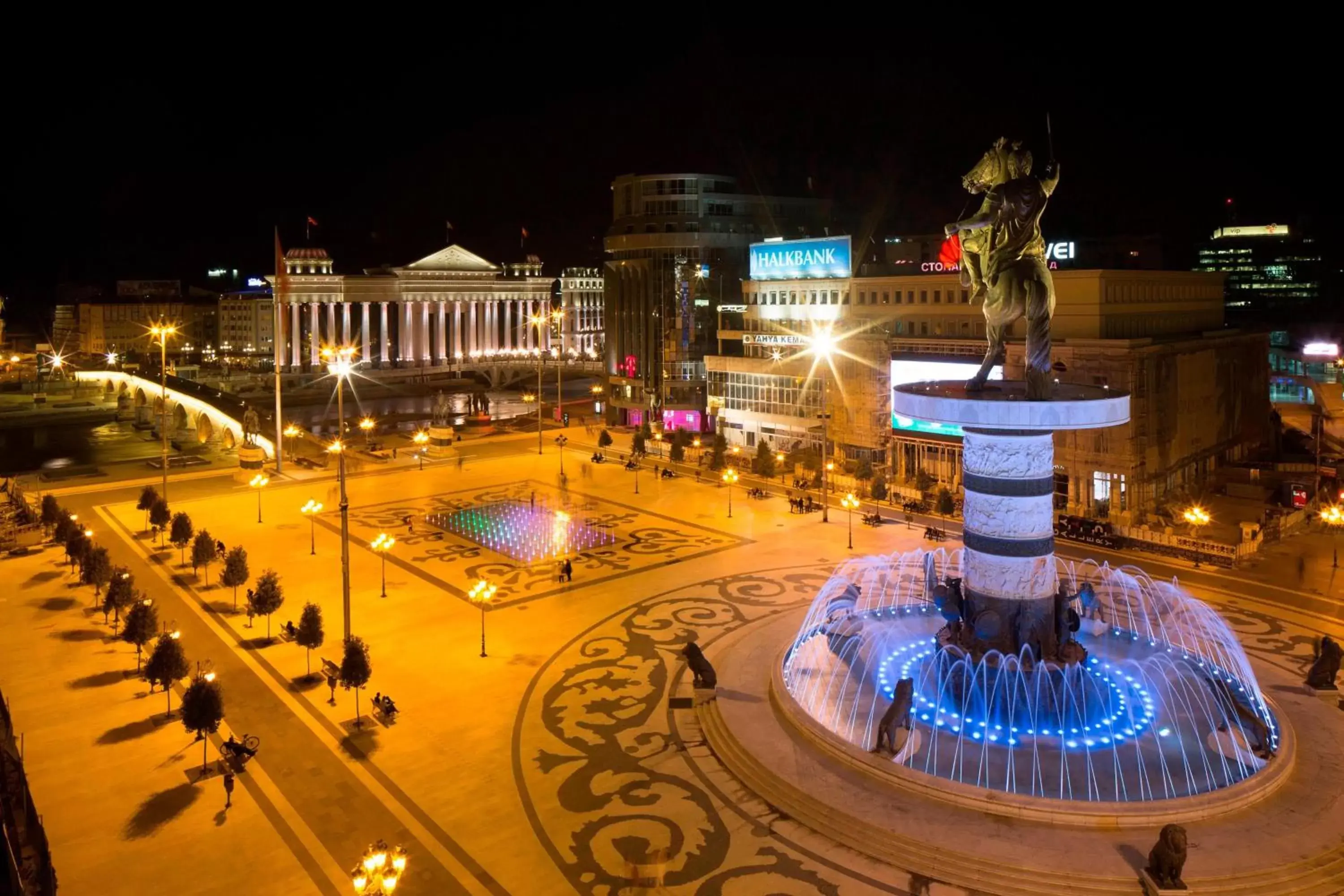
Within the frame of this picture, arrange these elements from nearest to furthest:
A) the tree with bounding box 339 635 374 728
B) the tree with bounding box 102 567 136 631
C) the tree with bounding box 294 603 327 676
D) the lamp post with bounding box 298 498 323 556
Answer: the tree with bounding box 339 635 374 728
the tree with bounding box 294 603 327 676
the tree with bounding box 102 567 136 631
the lamp post with bounding box 298 498 323 556

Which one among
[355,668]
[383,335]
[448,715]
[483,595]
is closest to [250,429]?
[483,595]

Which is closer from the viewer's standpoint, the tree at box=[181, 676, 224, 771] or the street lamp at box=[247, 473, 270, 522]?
the tree at box=[181, 676, 224, 771]

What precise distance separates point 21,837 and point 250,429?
64.7 metres

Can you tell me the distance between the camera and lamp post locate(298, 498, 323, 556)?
2013 inches

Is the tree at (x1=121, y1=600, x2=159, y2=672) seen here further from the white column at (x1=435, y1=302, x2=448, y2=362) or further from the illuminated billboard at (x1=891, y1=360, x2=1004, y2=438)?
the white column at (x1=435, y1=302, x2=448, y2=362)

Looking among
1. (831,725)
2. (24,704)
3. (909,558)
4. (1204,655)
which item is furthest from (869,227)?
(24,704)

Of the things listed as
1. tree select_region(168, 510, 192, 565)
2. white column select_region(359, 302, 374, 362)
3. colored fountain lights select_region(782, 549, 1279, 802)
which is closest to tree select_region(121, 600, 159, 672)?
tree select_region(168, 510, 192, 565)

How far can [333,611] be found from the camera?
133 feet

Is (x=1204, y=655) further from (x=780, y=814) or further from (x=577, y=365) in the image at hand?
(x=577, y=365)

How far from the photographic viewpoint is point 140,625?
3409 cm

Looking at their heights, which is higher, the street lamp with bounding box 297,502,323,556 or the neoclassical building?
the neoclassical building

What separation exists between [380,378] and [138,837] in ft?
463

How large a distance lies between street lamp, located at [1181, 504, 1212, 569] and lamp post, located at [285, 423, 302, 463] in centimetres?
6785

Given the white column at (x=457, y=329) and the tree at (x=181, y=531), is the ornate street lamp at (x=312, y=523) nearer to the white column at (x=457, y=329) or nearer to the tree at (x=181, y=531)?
the tree at (x=181, y=531)
